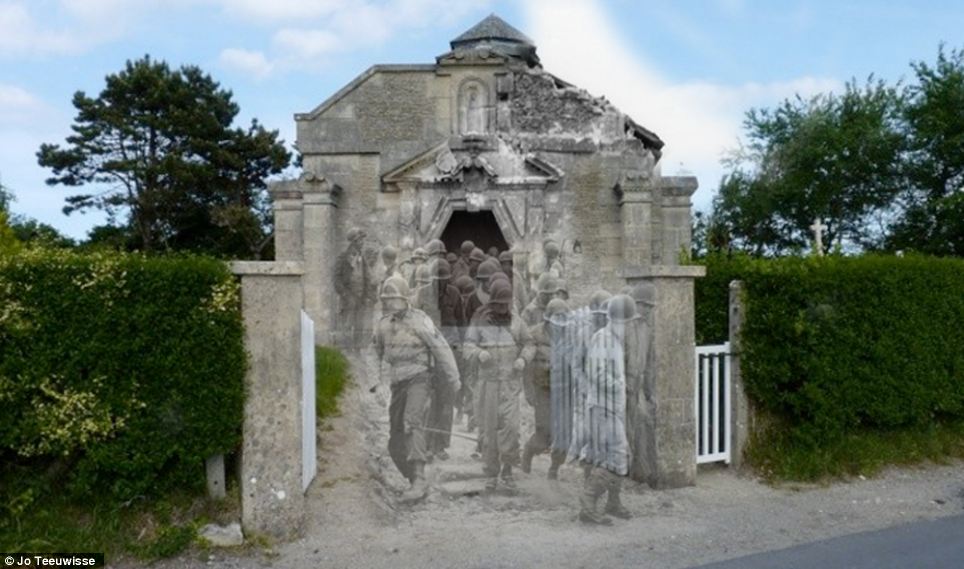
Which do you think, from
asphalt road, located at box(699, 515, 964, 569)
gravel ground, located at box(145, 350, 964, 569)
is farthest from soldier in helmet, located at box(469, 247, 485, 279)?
asphalt road, located at box(699, 515, 964, 569)

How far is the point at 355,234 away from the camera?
1368cm

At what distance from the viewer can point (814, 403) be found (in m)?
8.19

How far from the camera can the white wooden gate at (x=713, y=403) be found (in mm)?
8203

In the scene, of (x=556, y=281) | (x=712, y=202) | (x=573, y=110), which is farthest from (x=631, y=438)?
(x=712, y=202)

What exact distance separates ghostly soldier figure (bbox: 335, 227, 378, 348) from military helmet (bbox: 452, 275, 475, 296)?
202 centimetres

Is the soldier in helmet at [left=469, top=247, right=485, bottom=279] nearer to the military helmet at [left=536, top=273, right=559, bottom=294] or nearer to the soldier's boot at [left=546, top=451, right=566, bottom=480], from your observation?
the military helmet at [left=536, top=273, right=559, bottom=294]

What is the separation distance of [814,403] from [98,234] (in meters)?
32.3

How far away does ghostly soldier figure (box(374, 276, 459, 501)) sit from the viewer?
22.2 ft

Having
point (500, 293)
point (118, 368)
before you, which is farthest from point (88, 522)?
point (500, 293)

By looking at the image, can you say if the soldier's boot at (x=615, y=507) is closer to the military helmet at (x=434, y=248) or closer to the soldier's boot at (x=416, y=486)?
the soldier's boot at (x=416, y=486)

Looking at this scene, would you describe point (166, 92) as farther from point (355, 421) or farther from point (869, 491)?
point (869, 491)

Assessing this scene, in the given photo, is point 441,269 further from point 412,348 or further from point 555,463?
point 412,348

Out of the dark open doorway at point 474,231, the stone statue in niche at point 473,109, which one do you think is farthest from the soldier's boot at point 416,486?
the stone statue in niche at point 473,109

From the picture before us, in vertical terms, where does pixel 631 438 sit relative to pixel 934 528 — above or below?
above
